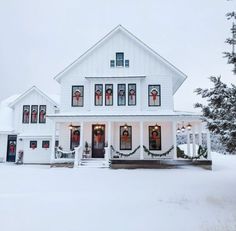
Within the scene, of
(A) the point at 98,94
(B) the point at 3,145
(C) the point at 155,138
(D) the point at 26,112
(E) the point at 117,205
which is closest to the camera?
(E) the point at 117,205

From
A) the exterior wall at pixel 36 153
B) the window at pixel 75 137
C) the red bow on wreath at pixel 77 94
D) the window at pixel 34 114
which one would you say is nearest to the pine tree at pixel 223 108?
the window at pixel 75 137

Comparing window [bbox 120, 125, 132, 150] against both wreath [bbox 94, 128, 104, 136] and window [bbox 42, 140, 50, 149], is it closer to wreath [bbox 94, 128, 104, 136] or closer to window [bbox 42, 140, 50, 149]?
wreath [bbox 94, 128, 104, 136]

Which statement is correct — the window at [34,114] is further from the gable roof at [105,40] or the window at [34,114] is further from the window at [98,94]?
the window at [98,94]

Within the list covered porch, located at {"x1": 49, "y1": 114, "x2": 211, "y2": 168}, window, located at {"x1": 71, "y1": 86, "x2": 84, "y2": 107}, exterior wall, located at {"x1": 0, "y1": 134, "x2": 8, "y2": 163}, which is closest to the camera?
covered porch, located at {"x1": 49, "y1": 114, "x2": 211, "y2": 168}

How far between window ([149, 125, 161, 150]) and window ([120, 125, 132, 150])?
1.41 m

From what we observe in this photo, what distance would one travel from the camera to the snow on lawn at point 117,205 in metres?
5.38

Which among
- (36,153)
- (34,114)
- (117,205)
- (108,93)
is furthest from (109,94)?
(117,205)

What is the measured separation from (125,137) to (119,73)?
4437 millimetres

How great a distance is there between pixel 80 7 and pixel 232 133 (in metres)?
66.6

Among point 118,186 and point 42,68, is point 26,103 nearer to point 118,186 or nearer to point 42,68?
point 118,186

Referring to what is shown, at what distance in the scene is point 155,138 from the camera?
56.3ft

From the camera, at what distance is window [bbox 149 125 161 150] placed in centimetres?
1707

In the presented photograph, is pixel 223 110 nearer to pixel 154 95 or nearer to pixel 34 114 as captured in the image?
pixel 154 95

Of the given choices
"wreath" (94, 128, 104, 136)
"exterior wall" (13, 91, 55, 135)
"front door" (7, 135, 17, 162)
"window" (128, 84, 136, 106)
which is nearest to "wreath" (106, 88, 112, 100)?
"window" (128, 84, 136, 106)
